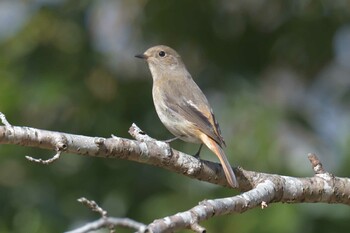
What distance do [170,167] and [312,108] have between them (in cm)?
376

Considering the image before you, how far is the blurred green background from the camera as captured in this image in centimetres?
688

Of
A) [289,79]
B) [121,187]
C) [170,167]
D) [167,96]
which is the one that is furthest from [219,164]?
[289,79]

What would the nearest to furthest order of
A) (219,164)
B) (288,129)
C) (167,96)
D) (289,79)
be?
(219,164) < (167,96) < (288,129) < (289,79)

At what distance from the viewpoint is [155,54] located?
291 inches

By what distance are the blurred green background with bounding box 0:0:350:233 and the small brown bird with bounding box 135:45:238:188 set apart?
0.37 m

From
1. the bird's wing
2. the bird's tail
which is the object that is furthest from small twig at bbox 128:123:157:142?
the bird's wing

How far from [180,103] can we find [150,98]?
1.10 m

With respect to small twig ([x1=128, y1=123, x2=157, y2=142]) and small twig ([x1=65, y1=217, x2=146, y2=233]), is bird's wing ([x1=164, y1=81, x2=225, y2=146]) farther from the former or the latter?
small twig ([x1=65, y1=217, x2=146, y2=233])

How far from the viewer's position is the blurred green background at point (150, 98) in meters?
6.88

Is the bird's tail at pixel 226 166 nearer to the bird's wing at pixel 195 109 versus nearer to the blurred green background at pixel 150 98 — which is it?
the bird's wing at pixel 195 109

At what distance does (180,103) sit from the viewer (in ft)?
20.8

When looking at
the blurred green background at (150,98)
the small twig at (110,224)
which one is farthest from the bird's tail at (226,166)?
the small twig at (110,224)

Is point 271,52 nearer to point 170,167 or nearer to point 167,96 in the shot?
point 167,96

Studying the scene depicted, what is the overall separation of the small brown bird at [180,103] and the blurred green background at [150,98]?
0.37m
